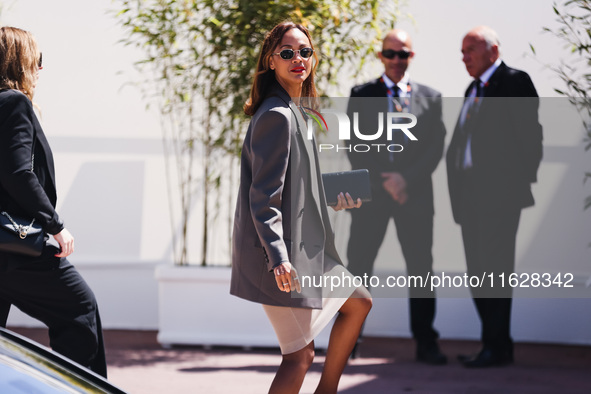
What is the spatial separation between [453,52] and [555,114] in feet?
2.54

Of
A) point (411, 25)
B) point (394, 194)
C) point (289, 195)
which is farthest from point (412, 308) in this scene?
point (289, 195)

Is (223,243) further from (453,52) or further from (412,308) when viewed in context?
(453,52)

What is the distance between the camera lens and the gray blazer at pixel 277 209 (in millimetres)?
2697

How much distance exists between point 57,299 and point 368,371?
2.09 m

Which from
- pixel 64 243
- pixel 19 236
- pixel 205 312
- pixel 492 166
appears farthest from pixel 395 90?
pixel 19 236

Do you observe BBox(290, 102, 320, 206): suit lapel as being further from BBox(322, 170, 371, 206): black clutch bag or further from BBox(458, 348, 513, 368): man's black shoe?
BBox(458, 348, 513, 368): man's black shoe

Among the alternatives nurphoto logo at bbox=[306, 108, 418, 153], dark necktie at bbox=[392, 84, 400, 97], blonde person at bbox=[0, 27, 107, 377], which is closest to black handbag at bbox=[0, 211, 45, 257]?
blonde person at bbox=[0, 27, 107, 377]

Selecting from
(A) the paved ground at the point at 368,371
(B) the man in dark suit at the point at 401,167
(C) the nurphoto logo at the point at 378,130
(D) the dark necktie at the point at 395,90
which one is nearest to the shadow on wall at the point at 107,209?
(A) the paved ground at the point at 368,371

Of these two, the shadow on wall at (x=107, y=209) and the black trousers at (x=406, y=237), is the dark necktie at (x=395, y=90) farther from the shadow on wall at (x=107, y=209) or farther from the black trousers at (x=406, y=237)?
the shadow on wall at (x=107, y=209)

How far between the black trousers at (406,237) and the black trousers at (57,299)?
83.1 inches

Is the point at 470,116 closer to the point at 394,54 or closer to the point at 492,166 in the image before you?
the point at 492,166

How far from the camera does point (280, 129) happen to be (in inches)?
108

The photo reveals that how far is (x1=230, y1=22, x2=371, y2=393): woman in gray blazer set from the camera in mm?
2705

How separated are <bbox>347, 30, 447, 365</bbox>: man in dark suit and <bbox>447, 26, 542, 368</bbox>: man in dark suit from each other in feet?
0.55
